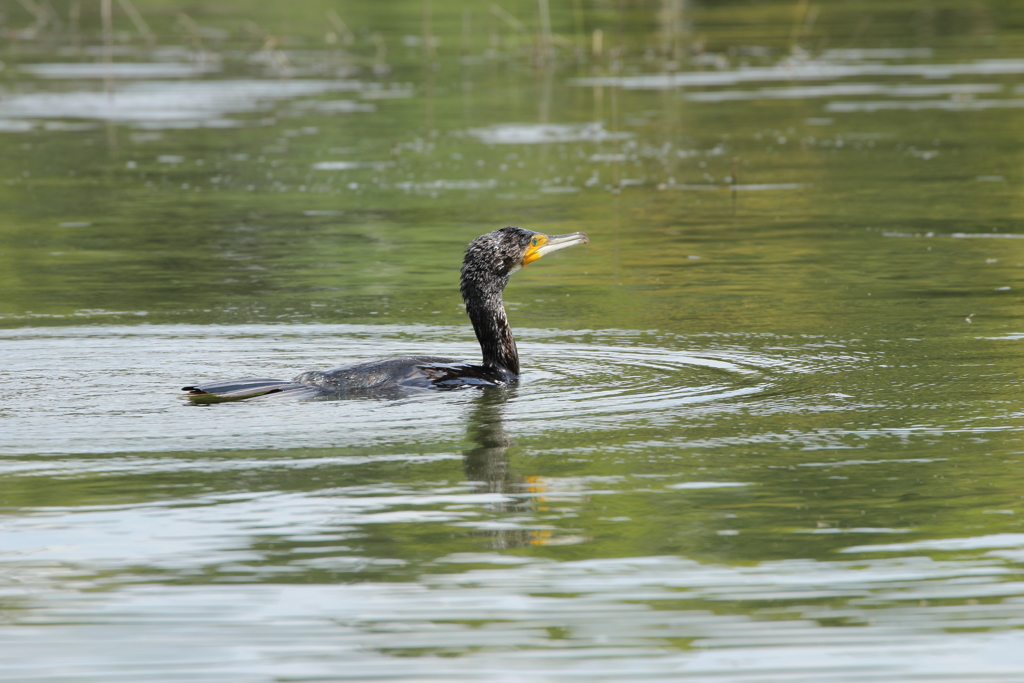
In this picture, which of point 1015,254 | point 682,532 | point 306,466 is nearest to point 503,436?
point 306,466

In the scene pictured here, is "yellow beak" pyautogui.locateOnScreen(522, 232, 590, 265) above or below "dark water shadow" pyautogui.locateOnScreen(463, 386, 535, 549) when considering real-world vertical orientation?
above

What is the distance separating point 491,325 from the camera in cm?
944

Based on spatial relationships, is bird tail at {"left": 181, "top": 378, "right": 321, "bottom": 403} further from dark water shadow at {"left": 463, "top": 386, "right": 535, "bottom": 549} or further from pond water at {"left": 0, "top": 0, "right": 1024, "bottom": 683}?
dark water shadow at {"left": 463, "top": 386, "right": 535, "bottom": 549}

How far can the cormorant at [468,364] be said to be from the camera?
8633mm

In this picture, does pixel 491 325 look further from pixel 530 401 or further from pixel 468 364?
pixel 530 401

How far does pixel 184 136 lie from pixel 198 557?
1676cm

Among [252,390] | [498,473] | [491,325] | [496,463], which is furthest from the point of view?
[491,325]

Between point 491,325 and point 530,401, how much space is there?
955 millimetres

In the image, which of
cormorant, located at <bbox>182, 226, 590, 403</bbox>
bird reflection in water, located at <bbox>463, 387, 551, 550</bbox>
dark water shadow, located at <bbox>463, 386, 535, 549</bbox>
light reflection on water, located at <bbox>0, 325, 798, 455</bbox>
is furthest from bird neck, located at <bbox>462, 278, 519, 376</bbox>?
bird reflection in water, located at <bbox>463, 387, 551, 550</bbox>

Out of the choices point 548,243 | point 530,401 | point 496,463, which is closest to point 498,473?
point 496,463

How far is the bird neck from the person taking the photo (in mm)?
9352

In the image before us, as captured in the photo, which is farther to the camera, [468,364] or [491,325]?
[491,325]

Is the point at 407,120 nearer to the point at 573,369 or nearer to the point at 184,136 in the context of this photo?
the point at 184,136

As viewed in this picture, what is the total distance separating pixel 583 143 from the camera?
20.1 meters
